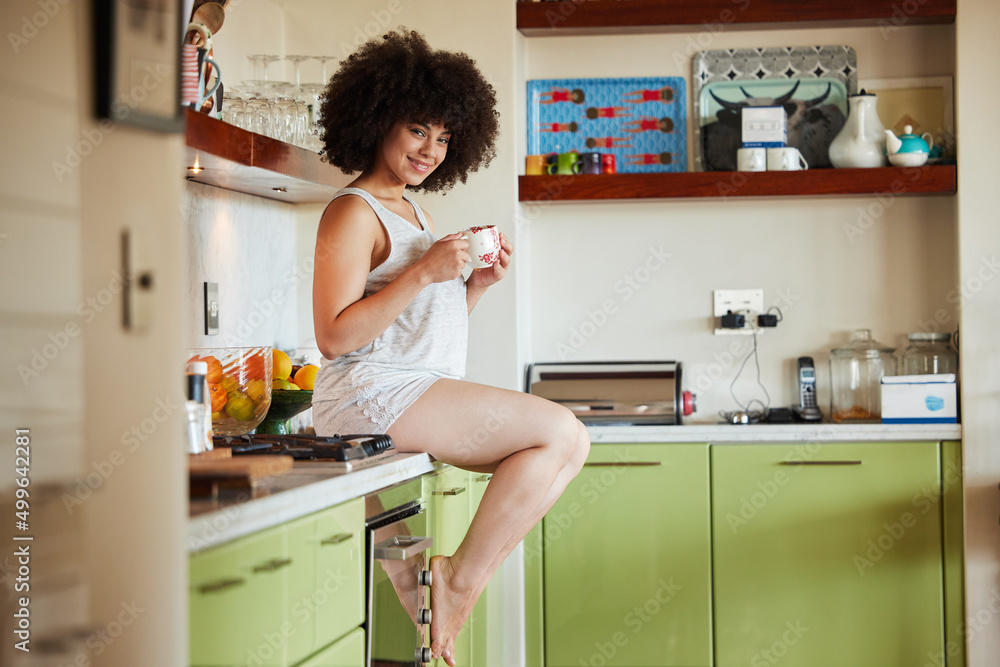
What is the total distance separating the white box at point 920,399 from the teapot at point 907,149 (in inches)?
23.1

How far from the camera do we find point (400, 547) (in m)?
1.63

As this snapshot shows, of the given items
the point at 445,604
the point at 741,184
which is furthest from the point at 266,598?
the point at 741,184

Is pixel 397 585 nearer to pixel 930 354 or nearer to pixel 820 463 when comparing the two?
pixel 820 463

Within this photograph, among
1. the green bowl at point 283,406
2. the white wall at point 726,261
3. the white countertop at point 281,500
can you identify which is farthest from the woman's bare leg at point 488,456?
the white wall at point 726,261

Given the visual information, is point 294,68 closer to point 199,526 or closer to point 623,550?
point 623,550

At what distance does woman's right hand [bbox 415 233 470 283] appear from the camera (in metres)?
1.79

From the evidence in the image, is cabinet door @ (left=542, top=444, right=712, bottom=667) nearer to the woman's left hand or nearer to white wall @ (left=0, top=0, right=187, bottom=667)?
the woman's left hand

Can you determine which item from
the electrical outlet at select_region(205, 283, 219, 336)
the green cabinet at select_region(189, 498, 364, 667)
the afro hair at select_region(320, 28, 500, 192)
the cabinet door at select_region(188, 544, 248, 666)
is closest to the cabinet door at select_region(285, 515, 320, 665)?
the green cabinet at select_region(189, 498, 364, 667)

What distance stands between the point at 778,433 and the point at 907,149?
2.80 ft

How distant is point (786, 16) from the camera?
107 inches

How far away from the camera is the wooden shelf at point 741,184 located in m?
2.65

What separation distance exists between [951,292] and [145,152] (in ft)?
8.09

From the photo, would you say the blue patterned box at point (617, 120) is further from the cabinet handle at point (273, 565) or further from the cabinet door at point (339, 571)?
the cabinet handle at point (273, 565)

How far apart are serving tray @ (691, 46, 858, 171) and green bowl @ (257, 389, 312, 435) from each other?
1416 mm
